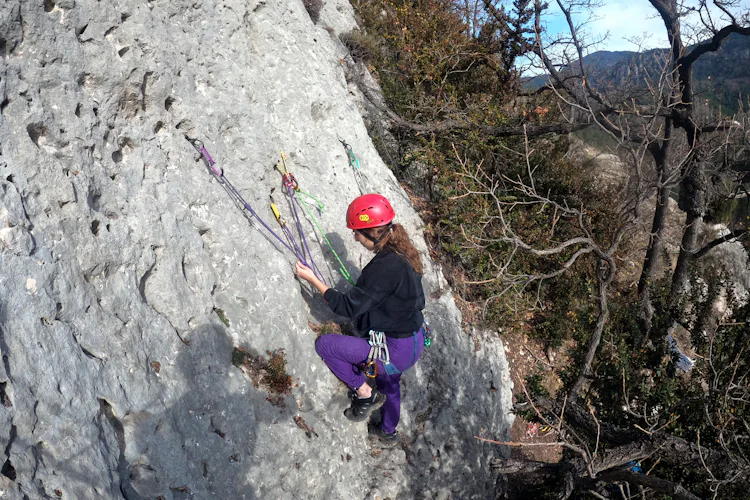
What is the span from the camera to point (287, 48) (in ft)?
22.5

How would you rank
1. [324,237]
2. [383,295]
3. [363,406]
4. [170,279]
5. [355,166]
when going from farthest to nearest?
[355,166] → [324,237] → [363,406] → [383,295] → [170,279]

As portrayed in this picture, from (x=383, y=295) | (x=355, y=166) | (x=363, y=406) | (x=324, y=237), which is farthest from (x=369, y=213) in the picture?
(x=355, y=166)

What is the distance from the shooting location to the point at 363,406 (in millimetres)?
5066

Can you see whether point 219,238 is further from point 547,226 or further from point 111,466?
point 547,226

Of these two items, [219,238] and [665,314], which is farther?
[665,314]

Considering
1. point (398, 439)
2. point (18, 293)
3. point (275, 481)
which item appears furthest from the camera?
point (398, 439)

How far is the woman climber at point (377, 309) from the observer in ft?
14.5

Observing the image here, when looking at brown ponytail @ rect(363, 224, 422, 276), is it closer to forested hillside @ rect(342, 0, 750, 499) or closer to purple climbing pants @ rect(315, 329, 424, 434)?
purple climbing pants @ rect(315, 329, 424, 434)

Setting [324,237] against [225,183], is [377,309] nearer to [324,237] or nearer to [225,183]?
[324,237]

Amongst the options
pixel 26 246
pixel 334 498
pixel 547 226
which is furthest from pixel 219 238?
pixel 547 226

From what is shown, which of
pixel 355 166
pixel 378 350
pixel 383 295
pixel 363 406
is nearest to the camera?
pixel 383 295

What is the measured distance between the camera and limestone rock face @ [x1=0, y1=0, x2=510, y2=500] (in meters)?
3.11

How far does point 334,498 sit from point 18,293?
125 inches

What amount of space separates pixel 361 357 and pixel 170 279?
1762mm
